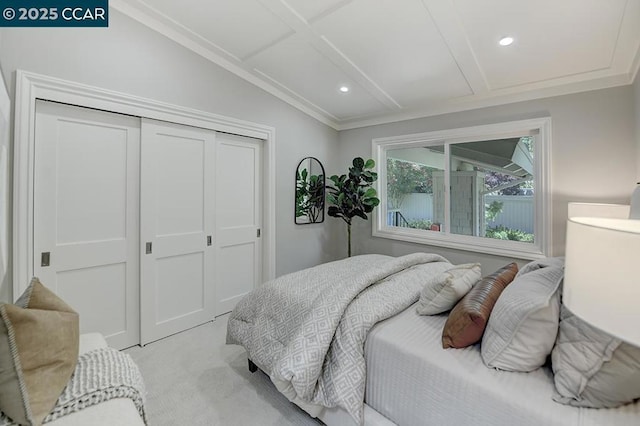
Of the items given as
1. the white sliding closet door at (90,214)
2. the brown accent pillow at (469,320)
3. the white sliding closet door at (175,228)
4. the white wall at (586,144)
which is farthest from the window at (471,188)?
the white sliding closet door at (90,214)

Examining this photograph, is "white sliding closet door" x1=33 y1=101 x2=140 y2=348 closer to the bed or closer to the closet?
the closet

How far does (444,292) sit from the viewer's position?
152 centimetres

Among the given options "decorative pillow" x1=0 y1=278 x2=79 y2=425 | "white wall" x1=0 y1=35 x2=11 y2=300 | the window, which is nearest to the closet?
"white wall" x1=0 y1=35 x2=11 y2=300

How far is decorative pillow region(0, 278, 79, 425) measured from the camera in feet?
3.04

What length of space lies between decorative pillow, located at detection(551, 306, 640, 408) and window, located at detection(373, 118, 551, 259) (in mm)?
2084

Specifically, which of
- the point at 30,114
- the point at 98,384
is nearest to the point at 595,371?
the point at 98,384

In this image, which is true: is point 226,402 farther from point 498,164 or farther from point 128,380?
point 498,164

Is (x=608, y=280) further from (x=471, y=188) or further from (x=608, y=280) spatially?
(x=471, y=188)

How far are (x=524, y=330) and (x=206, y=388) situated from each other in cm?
194

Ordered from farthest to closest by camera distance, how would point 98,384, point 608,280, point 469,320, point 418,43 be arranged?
point 418,43 → point 469,320 → point 98,384 → point 608,280

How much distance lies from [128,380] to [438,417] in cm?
131

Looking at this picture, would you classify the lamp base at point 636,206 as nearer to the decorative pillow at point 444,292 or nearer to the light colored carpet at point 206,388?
the decorative pillow at point 444,292

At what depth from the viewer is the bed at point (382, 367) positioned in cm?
105

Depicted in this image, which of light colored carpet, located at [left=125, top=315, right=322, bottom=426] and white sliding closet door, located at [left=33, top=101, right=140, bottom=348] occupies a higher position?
white sliding closet door, located at [left=33, top=101, right=140, bottom=348]
